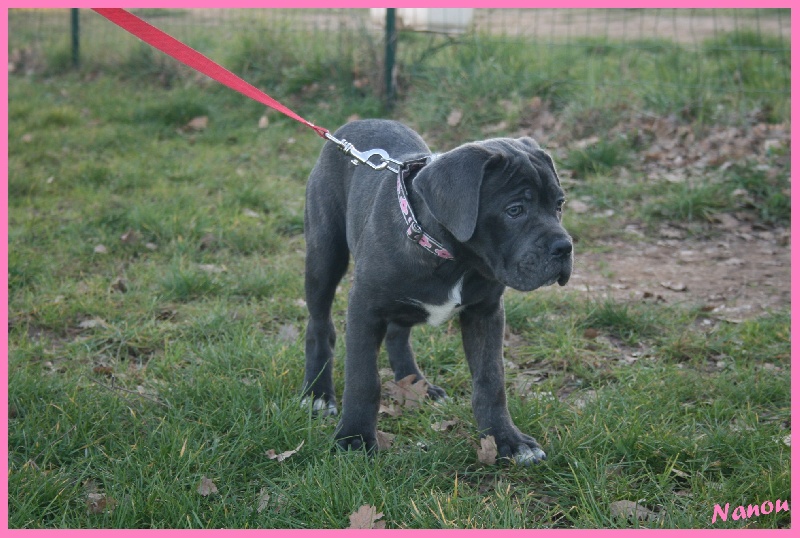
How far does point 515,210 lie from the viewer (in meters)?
2.79

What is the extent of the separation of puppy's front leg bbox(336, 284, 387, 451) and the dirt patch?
1821mm

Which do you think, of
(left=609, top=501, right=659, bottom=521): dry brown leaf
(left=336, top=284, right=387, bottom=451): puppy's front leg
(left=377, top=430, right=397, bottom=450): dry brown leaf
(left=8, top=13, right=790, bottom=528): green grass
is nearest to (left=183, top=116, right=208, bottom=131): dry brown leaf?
(left=8, top=13, right=790, bottom=528): green grass

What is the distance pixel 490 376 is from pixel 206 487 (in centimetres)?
108

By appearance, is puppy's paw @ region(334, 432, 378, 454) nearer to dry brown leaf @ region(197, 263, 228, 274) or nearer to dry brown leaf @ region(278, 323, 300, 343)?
dry brown leaf @ region(278, 323, 300, 343)

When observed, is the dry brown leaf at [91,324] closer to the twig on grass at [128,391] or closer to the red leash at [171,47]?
the twig on grass at [128,391]

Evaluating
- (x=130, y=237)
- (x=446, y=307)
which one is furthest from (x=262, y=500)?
(x=130, y=237)

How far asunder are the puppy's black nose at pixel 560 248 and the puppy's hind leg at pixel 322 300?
1.11m

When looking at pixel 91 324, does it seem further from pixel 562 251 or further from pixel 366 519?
pixel 562 251

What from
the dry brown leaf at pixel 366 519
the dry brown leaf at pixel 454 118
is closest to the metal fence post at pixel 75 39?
the dry brown leaf at pixel 454 118

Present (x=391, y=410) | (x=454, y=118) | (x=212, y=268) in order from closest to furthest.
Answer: (x=391, y=410) < (x=212, y=268) < (x=454, y=118)

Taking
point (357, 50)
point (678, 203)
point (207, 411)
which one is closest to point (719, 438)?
point (207, 411)

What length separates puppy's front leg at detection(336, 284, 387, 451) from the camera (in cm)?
303

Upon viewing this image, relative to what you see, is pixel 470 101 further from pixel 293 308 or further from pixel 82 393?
pixel 82 393

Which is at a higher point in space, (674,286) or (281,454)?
(674,286)
